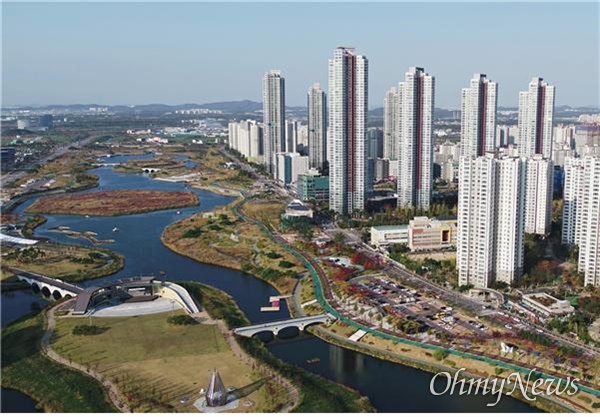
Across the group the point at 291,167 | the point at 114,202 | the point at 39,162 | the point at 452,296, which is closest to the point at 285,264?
the point at 452,296

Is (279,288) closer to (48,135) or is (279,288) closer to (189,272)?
(189,272)

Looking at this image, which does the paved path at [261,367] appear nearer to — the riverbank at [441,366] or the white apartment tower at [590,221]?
the riverbank at [441,366]

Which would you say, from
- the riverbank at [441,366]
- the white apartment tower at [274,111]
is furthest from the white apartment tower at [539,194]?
the white apartment tower at [274,111]

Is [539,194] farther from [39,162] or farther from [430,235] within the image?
[39,162]

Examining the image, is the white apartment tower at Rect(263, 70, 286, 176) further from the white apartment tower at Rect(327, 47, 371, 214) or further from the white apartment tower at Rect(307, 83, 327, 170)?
the white apartment tower at Rect(327, 47, 371, 214)

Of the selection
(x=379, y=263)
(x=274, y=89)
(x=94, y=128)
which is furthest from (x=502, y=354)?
(x=94, y=128)

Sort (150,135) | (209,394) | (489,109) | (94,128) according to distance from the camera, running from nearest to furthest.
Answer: (209,394) → (489,109) → (150,135) → (94,128)
